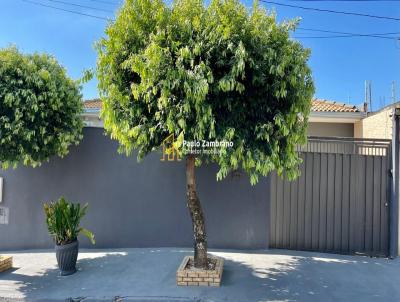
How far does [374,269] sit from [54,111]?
6.23 metres

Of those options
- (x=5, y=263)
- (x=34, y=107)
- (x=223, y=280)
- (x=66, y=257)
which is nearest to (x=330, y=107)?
(x=223, y=280)

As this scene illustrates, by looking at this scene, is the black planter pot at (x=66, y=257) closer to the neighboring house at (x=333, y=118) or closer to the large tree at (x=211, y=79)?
the large tree at (x=211, y=79)

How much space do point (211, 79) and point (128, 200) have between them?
142 inches

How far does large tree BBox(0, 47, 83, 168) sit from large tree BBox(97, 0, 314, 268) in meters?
1.59

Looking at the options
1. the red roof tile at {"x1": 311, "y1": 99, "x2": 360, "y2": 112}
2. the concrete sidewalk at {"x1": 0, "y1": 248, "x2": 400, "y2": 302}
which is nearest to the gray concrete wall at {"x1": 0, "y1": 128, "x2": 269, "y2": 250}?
the concrete sidewalk at {"x1": 0, "y1": 248, "x2": 400, "y2": 302}

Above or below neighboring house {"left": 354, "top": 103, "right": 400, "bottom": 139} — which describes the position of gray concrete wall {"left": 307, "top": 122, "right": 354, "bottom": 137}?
above

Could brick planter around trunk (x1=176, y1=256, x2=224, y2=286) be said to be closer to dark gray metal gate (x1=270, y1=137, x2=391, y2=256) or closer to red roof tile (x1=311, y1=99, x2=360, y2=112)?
dark gray metal gate (x1=270, y1=137, x2=391, y2=256)

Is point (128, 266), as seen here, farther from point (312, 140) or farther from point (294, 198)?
point (312, 140)

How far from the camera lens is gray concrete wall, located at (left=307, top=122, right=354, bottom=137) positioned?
10.9 meters

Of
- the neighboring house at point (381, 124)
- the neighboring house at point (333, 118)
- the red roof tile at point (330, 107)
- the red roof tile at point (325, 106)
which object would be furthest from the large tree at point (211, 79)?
the red roof tile at point (330, 107)

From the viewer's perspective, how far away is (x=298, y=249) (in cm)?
583

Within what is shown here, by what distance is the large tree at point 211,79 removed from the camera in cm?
347

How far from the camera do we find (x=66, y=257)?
4668 mm

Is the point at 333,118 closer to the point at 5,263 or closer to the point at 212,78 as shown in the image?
the point at 212,78
